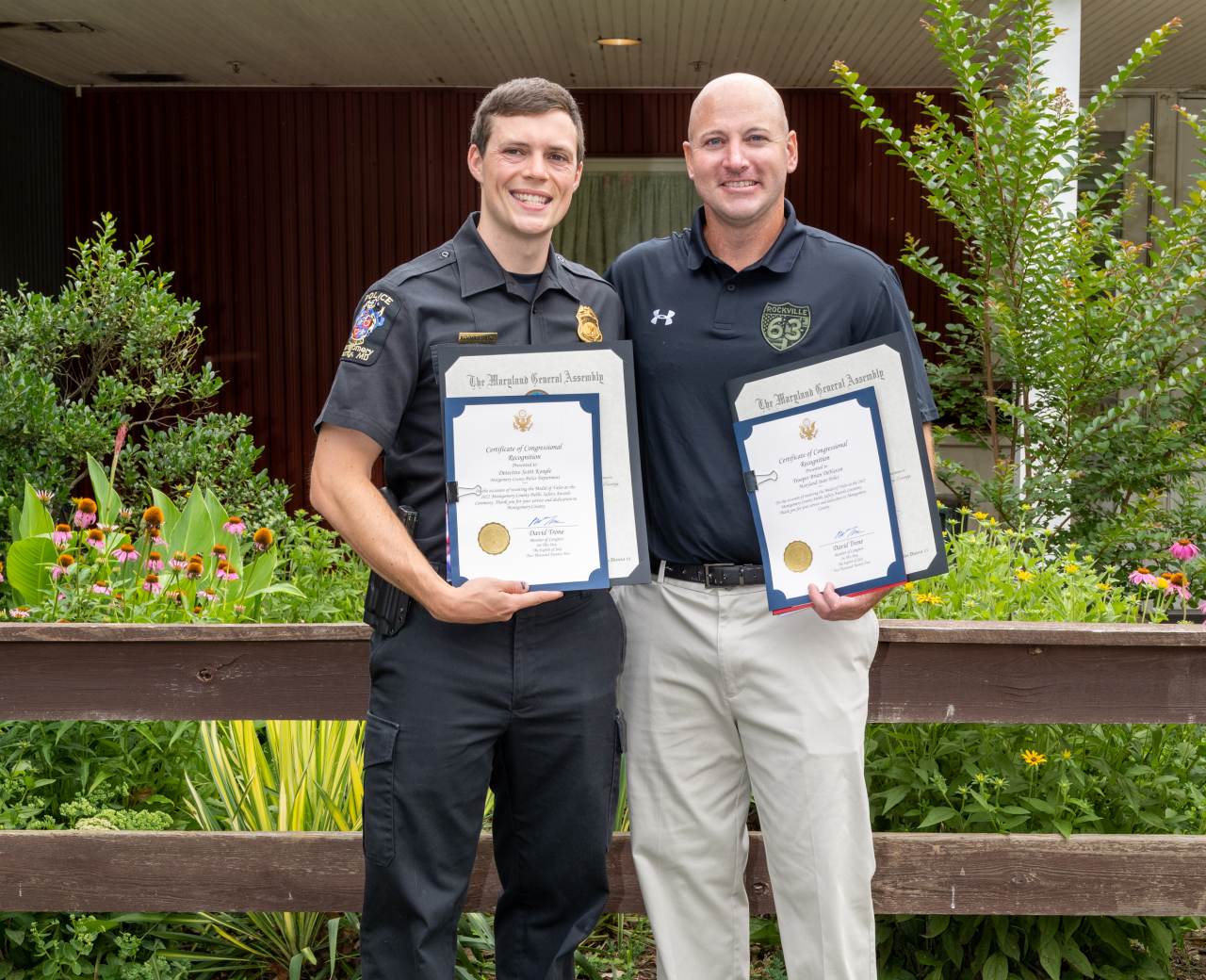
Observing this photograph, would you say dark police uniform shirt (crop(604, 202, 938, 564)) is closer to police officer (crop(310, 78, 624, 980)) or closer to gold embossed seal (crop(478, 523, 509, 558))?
police officer (crop(310, 78, 624, 980))

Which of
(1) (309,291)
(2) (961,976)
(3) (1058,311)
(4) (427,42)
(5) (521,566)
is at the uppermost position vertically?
(4) (427,42)

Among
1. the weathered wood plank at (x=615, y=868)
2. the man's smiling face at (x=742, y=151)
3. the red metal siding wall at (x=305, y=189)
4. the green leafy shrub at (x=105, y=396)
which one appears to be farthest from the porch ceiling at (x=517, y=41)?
the weathered wood plank at (x=615, y=868)

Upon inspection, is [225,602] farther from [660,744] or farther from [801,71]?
[801,71]

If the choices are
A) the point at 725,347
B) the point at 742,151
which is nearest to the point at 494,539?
the point at 725,347

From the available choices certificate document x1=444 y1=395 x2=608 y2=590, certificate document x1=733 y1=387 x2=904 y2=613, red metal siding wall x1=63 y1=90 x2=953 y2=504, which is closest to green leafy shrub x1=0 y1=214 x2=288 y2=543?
red metal siding wall x1=63 y1=90 x2=953 y2=504

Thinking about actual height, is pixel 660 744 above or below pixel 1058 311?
below

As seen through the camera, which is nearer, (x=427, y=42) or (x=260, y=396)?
(x=427, y=42)

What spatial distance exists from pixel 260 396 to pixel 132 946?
5.86 meters

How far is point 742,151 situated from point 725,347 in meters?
0.35

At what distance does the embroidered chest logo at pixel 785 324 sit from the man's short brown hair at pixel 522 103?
429 millimetres

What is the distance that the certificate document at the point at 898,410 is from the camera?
180 centimetres

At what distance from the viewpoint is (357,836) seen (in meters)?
2.28

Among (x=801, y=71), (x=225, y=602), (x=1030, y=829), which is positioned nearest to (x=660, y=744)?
(x=1030, y=829)

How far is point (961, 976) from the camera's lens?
250cm
